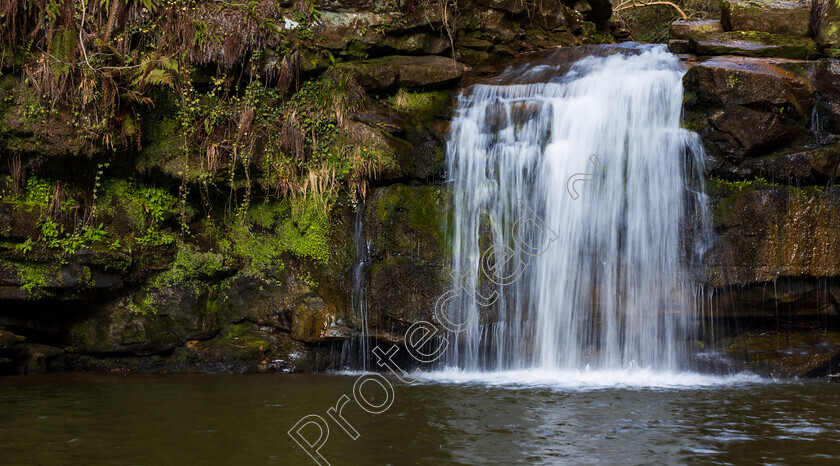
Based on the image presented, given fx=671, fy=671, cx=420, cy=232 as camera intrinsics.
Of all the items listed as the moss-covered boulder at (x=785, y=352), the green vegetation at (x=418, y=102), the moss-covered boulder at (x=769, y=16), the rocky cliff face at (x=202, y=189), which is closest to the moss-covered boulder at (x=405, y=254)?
the rocky cliff face at (x=202, y=189)

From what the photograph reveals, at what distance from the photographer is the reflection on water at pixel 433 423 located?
427 cm

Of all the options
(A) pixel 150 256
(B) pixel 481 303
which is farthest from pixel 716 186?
(A) pixel 150 256

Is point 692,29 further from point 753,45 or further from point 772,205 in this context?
point 772,205

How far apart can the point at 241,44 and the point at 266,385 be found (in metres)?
4.84

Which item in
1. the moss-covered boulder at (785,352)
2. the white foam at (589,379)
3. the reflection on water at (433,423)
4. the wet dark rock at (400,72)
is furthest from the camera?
the wet dark rock at (400,72)

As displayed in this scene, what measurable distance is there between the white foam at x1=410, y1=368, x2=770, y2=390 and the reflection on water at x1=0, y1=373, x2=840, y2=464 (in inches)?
4.0

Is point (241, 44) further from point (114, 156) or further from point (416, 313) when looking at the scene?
point (416, 313)

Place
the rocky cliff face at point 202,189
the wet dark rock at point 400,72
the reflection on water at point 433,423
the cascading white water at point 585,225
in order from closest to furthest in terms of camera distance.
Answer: the reflection on water at point 433,423 < the cascading white water at point 585,225 < the rocky cliff face at point 202,189 < the wet dark rock at point 400,72

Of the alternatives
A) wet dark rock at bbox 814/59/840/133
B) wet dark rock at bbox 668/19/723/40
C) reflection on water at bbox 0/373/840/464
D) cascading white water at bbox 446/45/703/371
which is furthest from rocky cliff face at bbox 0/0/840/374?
reflection on water at bbox 0/373/840/464

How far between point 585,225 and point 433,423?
13.1ft

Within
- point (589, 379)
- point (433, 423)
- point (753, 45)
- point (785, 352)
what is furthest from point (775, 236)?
point (433, 423)

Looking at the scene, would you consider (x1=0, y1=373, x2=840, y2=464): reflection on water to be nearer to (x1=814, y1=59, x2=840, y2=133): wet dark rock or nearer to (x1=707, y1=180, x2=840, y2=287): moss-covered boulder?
(x1=707, y1=180, x2=840, y2=287): moss-covered boulder

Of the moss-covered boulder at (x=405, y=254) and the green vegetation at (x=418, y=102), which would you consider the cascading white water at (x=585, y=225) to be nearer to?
the moss-covered boulder at (x=405, y=254)

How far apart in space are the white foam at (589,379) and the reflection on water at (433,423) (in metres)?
0.10
